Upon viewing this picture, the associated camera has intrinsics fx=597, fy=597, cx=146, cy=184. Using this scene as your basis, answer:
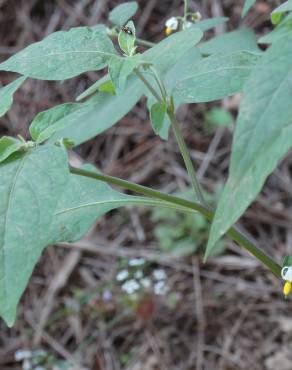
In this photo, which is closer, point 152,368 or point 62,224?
point 62,224

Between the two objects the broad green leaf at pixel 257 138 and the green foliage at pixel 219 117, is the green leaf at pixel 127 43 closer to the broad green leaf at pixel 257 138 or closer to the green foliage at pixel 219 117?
the broad green leaf at pixel 257 138

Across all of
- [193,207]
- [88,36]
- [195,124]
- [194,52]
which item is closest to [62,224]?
[193,207]

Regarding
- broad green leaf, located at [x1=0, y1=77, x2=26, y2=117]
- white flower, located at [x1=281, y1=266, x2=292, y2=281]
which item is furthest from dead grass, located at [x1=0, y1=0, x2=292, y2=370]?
broad green leaf, located at [x1=0, y1=77, x2=26, y2=117]

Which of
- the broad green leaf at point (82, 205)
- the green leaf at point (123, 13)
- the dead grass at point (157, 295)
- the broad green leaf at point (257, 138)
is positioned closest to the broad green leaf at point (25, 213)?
the broad green leaf at point (257, 138)

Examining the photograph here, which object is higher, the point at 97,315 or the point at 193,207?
the point at 193,207

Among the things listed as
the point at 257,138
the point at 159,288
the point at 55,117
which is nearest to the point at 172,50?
the point at 55,117

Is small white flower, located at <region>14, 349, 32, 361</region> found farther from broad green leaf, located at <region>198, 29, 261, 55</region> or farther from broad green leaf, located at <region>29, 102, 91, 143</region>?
broad green leaf, located at <region>29, 102, 91, 143</region>

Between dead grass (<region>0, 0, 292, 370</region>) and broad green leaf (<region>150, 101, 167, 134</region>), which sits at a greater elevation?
broad green leaf (<region>150, 101, 167, 134</region>)

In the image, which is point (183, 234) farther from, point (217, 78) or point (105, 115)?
point (217, 78)

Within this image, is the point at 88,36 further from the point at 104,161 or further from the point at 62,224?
the point at 104,161
